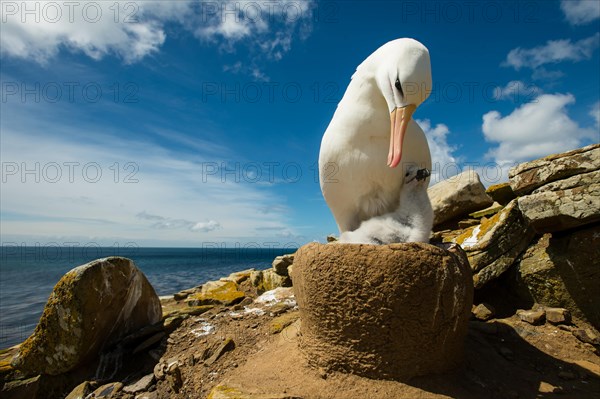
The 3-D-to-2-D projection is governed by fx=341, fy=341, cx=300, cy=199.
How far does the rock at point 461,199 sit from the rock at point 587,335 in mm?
3288

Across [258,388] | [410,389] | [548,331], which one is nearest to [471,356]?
[410,389]

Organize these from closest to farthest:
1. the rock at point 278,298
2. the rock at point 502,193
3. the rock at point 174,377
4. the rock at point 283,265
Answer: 1. the rock at point 174,377
2. the rock at point 278,298
3. the rock at point 502,193
4. the rock at point 283,265

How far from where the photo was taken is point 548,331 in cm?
455

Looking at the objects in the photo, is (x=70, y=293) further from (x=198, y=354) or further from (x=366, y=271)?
(x=366, y=271)

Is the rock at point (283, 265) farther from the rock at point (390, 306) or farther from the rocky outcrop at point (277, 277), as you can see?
the rock at point (390, 306)

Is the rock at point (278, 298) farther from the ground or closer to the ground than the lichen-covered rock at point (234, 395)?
farther from the ground

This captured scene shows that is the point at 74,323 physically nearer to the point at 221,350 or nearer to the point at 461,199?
the point at 221,350

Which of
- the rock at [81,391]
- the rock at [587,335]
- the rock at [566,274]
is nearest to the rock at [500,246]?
the rock at [566,274]

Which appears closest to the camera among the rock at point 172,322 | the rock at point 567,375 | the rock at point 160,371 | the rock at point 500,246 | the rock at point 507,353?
the rock at point 567,375

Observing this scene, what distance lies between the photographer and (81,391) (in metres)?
4.57

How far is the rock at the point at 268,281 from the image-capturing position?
A: 284 inches

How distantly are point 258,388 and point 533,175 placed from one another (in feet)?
15.7

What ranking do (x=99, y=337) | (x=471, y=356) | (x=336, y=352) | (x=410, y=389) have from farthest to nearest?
1. (x=99, y=337)
2. (x=471, y=356)
3. (x=336, y=352)
4. (x=410, y=389)

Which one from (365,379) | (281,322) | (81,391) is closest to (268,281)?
(281,322)
